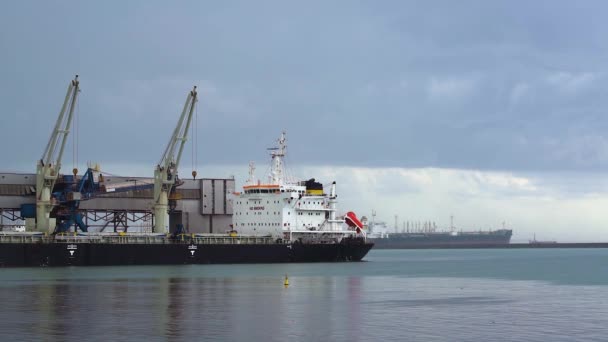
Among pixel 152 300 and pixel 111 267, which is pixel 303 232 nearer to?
pixel 111 267

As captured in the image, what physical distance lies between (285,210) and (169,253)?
36.7 ft

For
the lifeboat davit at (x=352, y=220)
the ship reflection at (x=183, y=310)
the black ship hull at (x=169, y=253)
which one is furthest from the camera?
the lifeboat davit at (x=352, y=220)

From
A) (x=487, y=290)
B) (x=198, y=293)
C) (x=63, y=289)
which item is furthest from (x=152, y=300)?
(x=487, y=290)

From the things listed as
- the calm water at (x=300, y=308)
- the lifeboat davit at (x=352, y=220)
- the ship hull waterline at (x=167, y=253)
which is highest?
the lifeboat davit at (x=352, y=220)

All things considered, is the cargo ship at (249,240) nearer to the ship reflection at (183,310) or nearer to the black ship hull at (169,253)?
the black ship hull at (169,253)

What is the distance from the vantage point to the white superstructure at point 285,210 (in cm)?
8119

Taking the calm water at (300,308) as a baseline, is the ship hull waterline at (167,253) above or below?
above

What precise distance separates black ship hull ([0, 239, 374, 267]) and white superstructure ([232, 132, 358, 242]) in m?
1.46

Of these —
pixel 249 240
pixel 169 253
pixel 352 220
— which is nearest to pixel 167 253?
pixel 169 253

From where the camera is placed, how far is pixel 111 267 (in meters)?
73.0

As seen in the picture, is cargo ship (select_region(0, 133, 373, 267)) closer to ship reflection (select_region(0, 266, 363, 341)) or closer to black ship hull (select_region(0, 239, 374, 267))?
black ship hull (select_region(0, 239, 374, 267))

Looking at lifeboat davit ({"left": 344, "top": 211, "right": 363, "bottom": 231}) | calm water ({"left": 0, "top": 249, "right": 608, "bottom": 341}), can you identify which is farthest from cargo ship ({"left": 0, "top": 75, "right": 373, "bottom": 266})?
calm water ({"left": 0, "top": 249, "right": 608, "bottom": 341})

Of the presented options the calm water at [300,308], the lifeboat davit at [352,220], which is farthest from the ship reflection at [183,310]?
the lifeboat davit at [352,220]

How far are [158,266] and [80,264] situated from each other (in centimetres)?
631
